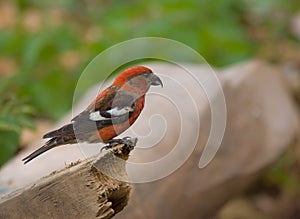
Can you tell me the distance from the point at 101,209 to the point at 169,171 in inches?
48.8

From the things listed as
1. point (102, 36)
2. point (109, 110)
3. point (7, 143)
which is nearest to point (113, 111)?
point (109, 110)

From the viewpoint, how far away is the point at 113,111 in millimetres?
2783

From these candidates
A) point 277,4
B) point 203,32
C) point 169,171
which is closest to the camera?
point 169,171

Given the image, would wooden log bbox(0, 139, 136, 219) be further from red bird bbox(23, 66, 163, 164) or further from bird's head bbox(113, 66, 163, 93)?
bird's head bbox(113, 66, 163, 93)

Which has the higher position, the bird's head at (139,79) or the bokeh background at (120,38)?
the bokeh background at (120,38)

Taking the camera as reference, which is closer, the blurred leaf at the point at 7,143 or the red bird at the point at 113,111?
the red bird at the point at 113,111

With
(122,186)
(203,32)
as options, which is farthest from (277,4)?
(122,186)

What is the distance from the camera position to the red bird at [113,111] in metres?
2.73

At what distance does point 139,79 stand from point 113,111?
14 cm

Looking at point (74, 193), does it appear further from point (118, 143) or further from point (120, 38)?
point (120, 38)

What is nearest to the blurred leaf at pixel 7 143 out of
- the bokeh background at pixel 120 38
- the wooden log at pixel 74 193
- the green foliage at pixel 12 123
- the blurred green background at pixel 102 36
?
the green foliage at pixel 12 123

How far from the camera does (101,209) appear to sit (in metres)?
2.81

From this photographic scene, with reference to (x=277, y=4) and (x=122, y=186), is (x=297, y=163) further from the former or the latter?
(x=122, y=186)

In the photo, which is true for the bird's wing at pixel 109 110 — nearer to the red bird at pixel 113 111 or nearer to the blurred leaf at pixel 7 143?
the red bird at pixel 113 111
